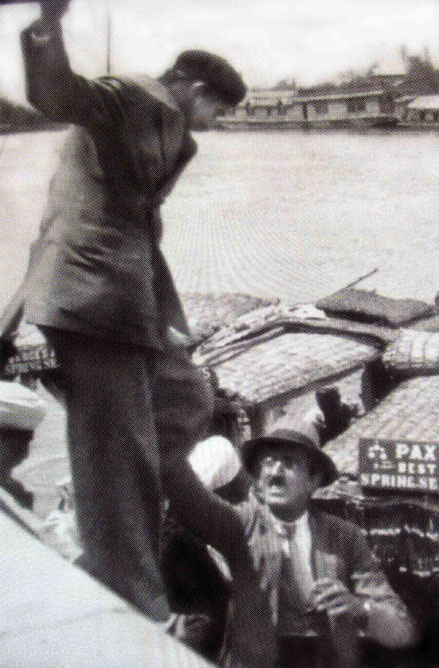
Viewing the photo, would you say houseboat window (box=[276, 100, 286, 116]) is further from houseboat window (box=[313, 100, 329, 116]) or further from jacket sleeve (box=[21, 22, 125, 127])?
jacket sleeve (box=[21, 22, 125, 127])

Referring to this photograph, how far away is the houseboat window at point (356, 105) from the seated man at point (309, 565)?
0.54 metres

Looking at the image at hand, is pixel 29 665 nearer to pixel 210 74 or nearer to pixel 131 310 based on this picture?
pixel 131 310

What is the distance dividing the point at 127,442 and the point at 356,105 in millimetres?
666

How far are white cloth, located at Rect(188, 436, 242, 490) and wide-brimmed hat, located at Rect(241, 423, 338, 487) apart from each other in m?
0.03

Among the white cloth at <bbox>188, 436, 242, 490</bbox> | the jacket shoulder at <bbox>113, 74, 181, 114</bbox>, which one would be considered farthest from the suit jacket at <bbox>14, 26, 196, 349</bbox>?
the white cloth at <bbox>188, 436, 242, 490</bbox>

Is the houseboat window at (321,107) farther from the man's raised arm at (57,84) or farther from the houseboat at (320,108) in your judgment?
the man's raised arm at (57,84)

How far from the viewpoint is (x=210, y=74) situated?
139 centimetres

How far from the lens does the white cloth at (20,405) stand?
163 centimetres

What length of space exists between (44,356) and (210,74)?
1.69 ft

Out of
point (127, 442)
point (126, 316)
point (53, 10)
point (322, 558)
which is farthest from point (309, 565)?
point (53, 10)

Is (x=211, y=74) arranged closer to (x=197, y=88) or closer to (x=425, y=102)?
(x=197, y=88)

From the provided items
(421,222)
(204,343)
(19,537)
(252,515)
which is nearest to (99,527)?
(19,537)

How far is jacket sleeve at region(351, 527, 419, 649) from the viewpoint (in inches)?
54.7

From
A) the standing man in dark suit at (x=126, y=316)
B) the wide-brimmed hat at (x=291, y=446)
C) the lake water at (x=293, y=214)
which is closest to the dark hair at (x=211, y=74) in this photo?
the standing man in dark suit at (x=126, y=316)
